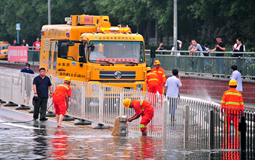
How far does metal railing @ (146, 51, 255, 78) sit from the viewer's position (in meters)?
22.2

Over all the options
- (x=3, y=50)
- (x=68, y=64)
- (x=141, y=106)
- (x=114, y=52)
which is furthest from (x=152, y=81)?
(x=3, y=50)

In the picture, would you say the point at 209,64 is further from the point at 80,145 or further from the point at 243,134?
the point at 243,134

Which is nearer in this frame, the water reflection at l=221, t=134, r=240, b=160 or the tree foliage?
the water reflection at l=221, t=134, r=240, b=160

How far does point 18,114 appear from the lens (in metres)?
19.3

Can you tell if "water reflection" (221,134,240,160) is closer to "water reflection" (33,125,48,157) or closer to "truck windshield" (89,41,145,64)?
"water reflection" (33,125,48,157)

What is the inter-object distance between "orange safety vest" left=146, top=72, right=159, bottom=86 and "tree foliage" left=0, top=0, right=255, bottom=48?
1295cm

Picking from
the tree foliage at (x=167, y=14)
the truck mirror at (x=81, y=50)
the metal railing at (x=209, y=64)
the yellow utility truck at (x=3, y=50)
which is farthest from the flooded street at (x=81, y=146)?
the yellow utility truck at (x=3, y=50)

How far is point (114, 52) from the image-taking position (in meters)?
18.8

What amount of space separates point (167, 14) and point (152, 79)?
17.2 m

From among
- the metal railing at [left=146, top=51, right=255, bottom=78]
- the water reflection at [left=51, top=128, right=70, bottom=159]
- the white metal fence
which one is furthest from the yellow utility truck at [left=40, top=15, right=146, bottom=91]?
the water reflection at [left=51, top=128, right=70, bottom=159]

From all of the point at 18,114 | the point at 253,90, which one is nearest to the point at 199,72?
the point at 253,90

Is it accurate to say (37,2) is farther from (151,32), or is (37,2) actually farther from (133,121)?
(133,121)

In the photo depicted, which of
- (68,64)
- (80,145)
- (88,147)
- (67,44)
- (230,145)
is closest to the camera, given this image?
(230,145)

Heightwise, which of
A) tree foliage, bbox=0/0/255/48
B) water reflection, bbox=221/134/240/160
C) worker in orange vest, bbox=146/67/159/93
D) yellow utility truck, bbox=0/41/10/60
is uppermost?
tree foliage, bbox=0/0/255/48
